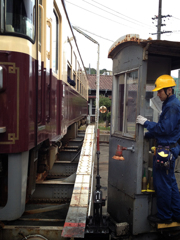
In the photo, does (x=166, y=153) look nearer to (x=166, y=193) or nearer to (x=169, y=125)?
(x=169, y=125)

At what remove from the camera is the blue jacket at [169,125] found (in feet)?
11.3

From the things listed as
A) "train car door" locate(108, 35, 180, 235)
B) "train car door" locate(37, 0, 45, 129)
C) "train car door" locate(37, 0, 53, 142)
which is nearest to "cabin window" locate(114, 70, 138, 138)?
"train car door" locate(108, 35, 180, 235)

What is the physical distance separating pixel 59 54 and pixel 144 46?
5.78 feet

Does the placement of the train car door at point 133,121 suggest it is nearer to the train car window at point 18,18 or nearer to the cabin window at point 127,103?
the cabin window at point 127,103

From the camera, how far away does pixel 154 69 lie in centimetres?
480

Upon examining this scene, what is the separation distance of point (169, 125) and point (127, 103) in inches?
42.2

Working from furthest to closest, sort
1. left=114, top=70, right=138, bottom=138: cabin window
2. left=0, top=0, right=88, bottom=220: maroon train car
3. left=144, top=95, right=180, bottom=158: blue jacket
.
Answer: left=114, top=70, right=138, bottom=138: cabin window < left=144, top=95, right=180, bottom=158: blue jacket < left=0, top=0, right=88, bottom=220: maroon train car

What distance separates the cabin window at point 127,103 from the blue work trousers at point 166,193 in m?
0.76

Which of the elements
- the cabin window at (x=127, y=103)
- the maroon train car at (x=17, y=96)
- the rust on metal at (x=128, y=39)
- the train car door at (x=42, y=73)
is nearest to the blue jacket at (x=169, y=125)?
the cabin window at (x=127, y=103)

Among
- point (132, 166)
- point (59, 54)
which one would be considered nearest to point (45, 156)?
point (132, 166)

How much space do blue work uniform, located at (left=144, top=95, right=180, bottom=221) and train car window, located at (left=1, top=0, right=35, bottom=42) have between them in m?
1.90

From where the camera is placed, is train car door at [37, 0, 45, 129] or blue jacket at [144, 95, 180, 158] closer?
train car door at [37, 0, 45, 129]

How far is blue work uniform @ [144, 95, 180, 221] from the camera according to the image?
11.3 feet

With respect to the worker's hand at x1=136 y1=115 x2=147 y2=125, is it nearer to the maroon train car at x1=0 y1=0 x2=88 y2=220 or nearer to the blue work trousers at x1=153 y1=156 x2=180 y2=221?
the blue work trousers at x1=153 y1=156 x2=180 y2=221
